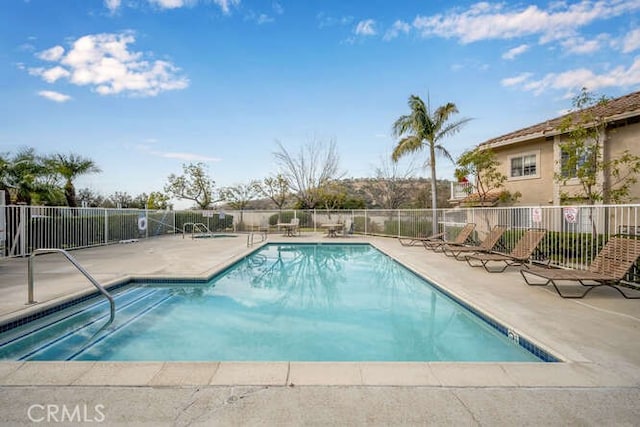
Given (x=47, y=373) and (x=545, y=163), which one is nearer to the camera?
(x=47, y=373)

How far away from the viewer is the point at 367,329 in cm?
497

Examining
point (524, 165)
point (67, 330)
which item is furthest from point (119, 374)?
point (524, 165)

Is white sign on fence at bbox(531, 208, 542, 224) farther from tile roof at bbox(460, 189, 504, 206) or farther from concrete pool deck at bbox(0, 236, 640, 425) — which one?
tile roof at bbox(460, 189, 504, 206)

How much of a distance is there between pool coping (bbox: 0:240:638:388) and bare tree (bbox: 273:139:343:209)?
24.5 meters

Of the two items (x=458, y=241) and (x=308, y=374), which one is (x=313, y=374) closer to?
(x=308, y=374)

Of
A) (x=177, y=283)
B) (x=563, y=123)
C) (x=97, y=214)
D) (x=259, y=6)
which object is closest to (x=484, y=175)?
(x=563, y=123)

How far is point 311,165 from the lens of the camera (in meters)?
27.6

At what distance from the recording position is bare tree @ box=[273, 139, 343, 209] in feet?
89.7

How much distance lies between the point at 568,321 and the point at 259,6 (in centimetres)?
1271

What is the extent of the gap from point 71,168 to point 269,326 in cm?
1618

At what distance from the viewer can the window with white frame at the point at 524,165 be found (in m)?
13.9

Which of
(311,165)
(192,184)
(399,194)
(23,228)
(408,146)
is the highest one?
(311,165)

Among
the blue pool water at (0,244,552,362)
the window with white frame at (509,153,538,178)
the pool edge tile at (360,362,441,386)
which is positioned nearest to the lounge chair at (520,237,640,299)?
the blue pool water at (0,244,552,362)

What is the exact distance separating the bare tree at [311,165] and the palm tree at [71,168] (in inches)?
538
